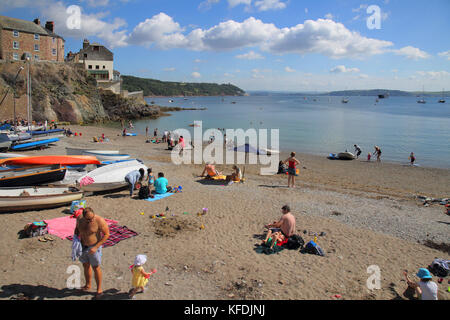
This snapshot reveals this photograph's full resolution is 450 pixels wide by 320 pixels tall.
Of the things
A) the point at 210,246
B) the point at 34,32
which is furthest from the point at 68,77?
the point at 210,246

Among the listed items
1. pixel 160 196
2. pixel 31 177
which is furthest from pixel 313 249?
pixel 31 177

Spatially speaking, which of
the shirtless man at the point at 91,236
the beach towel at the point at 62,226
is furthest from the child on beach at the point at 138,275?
the beach towel at the point at 62,226

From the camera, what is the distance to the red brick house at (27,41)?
4316 centimetres

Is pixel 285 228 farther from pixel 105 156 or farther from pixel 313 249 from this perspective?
pixel 105 156

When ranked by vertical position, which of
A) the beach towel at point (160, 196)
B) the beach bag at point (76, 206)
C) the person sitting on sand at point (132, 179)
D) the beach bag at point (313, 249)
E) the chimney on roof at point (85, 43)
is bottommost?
the beach bag at point (313, 249)

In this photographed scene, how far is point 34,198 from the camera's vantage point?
9.62 m

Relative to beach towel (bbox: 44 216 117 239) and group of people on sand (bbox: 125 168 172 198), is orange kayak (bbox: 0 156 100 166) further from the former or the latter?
beach towel (bbox: 44 216 117 239)

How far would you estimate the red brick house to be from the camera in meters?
43.2

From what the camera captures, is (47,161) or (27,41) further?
(27,41)

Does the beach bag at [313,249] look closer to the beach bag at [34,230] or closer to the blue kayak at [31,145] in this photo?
the beach bag at [34,230]

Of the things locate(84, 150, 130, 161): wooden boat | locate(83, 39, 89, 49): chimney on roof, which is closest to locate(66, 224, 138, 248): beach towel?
locate(84, 150, 130, 161): wooden boat

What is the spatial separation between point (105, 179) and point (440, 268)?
10.9m

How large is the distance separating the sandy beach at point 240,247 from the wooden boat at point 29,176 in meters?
1.62
